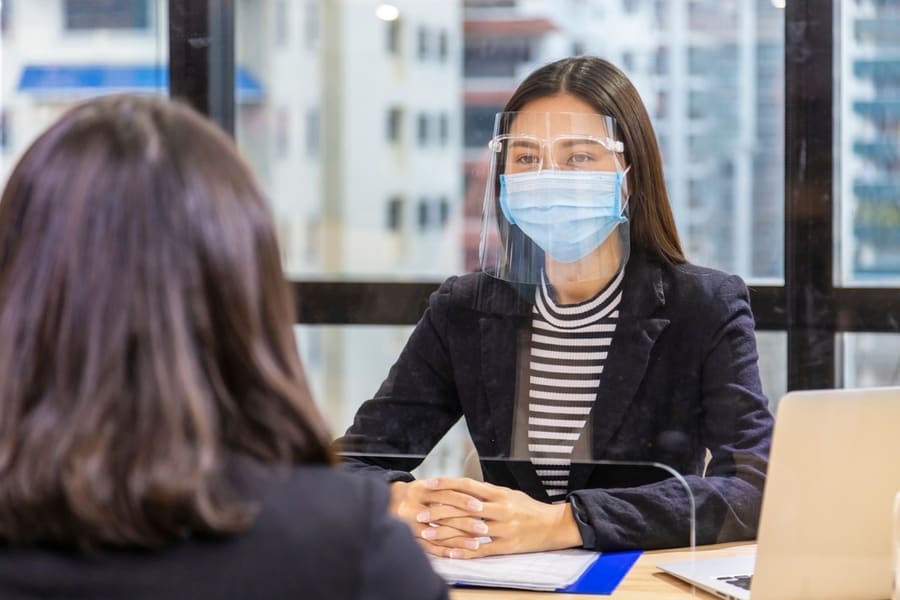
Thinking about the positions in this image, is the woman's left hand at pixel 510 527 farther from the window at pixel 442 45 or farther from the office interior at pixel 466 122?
the window at pixel 442 45

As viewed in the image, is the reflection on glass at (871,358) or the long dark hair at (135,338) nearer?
the long dark hair at (135,338)

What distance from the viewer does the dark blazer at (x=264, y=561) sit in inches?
26.6

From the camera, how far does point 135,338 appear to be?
27.3 inches

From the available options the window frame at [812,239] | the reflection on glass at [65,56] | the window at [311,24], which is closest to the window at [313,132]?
the window at [311,24]

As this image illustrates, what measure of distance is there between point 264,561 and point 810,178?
2488mm

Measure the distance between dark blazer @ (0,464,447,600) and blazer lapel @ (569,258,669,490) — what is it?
1131mm

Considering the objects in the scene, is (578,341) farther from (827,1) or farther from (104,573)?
(827,1)

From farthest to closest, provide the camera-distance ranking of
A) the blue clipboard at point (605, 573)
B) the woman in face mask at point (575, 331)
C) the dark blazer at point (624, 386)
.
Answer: the woman in face mask at point (575, 331)
the dark blazer at point (624, 386)
the blue clipboard at point (605, 573)

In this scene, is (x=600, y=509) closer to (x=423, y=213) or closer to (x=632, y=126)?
(x=632, y=126)

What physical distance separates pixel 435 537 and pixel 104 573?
753mm

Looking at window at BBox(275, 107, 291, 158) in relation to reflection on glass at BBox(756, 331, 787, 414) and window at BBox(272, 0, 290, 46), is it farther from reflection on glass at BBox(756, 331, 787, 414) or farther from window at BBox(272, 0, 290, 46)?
reflection on glass at BBox(756, 331, 787, 414)

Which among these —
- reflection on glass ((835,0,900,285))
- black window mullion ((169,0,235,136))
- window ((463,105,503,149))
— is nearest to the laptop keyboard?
reflection on glass ((835,0,900,285))

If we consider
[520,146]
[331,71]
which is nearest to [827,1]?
[520,146]

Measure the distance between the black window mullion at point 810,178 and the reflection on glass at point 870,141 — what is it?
10 centimetres
